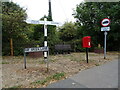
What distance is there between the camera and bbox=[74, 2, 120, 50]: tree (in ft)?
36.1

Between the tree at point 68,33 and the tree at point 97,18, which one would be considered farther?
the tree at point 68,33

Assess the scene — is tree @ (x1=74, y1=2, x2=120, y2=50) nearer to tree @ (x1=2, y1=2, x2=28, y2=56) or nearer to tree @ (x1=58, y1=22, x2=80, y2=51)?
tree @ (x1=58, y1=22, x2=80, y2=51)

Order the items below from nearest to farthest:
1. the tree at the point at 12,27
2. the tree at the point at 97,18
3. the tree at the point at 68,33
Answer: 1. the tree at the point at 12,27
2. the tree at the point at 97,18
3. the tree at the point at 68,33

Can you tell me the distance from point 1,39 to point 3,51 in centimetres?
104

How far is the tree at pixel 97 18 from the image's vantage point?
36.1ft

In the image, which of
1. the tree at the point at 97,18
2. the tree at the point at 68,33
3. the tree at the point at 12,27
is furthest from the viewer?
the tree at the point at 68,33

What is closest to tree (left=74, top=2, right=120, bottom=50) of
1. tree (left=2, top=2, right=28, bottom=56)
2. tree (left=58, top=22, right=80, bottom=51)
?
tree (left=58, top=22, right=80, bottom=51)

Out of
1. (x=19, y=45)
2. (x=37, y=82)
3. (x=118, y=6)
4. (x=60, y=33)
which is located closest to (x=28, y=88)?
(x=37, y=82)

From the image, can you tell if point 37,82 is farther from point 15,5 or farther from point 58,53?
point 15,5

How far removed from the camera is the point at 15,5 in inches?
663

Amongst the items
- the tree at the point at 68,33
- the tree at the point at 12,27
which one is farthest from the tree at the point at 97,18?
the tree at the point at 12,27

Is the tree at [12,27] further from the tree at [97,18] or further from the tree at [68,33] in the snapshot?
the tree at [68,33]

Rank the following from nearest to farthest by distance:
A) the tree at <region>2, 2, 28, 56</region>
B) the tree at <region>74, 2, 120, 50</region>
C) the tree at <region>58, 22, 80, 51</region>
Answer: the tree at <region>2, 2, 28, 56</region> < the tree at <region>74, 2, 120, 50</region> < the tree at <region>58, 22, 80, 51</region>

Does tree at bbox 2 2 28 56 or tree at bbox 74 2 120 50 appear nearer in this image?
tree at bbox 2 2 28 56
